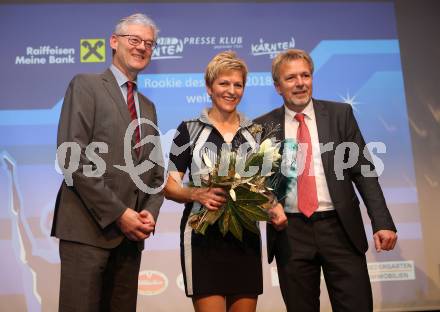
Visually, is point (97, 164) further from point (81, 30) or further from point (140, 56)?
point (81, 30)

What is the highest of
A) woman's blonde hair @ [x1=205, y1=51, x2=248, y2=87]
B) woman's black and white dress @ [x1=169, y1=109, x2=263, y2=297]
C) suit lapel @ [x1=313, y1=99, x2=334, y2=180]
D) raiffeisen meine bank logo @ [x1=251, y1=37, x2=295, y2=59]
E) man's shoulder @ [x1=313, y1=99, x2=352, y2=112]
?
raiffeisen meine bank logo @ [x1=251, y1=37, x2=295, y2=59]

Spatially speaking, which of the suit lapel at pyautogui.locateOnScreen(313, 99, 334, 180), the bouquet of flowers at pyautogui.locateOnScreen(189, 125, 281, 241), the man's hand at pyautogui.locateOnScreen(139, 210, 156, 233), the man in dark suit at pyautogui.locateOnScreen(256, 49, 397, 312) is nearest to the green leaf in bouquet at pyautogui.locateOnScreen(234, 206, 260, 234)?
the bouquet of flowers at pyautogui.locateOnScreen(189, 125, 281, 241)

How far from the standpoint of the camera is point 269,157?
215cm

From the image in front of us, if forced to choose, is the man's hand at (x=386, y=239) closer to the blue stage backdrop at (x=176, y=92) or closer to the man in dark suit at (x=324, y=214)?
the man in dark suit at (x=324, y=214)

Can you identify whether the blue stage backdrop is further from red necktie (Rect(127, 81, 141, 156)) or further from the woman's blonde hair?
the woman's blonde hair

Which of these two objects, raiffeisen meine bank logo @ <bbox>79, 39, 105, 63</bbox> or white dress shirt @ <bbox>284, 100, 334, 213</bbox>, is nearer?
white dress shirt @ <bbox>284, 100, 334, 213</bbox>

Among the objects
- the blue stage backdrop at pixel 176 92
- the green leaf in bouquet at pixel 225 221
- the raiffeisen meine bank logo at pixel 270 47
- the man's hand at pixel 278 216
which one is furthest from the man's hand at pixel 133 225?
the raiffeisen meine bank logo at pixel 270 47

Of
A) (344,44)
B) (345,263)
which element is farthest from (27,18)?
(345,263)

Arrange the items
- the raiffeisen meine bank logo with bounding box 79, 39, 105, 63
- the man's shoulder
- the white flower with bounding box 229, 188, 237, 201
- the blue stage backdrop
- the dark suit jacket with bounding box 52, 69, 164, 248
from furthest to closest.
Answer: the raiffeisen meine bank logo with bounding box 79, 39, 105, 63 < the blue stage backdrop < the man's shoulder < the dark suit jacket with bounding box 52, 69, 164, 248 < the white flower with bounding box 229, 188, 237, 201

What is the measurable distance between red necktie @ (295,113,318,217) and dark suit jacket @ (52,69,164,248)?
691 mm

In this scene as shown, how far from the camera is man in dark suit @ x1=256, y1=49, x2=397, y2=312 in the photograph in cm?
242

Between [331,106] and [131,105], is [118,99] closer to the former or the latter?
[131,105]

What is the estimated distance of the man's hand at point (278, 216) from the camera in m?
2.28

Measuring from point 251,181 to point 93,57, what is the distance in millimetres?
2529
